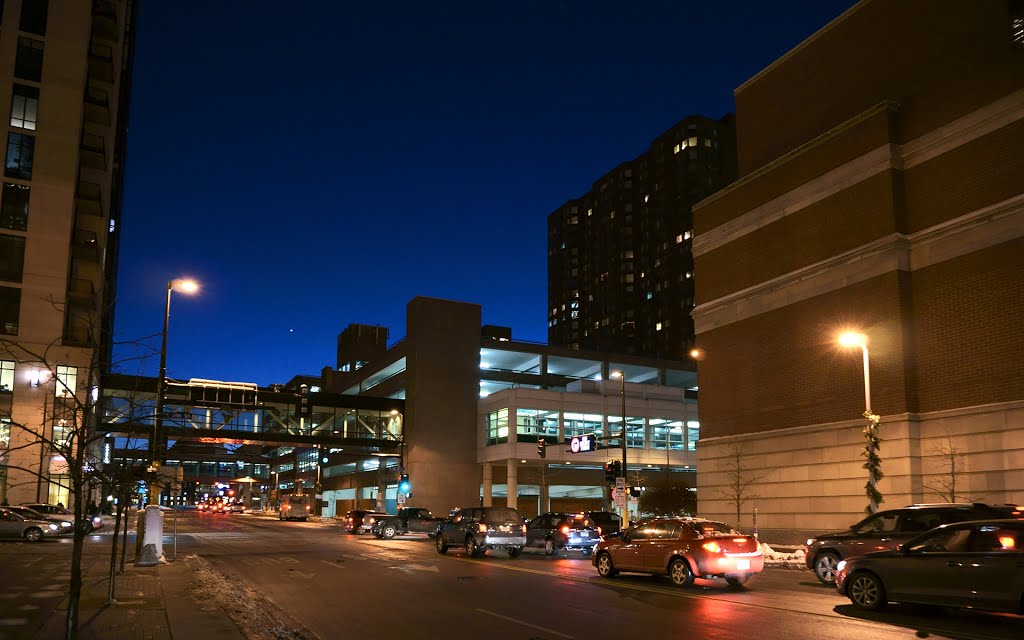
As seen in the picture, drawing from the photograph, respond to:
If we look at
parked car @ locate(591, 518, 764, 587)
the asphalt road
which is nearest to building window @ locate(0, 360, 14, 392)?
the asphalt road

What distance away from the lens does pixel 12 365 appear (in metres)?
52.2

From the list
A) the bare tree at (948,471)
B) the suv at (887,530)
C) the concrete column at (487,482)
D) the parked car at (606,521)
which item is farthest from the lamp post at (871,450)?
the concrete column at (487,482)

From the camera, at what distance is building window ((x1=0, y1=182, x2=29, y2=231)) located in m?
54.6

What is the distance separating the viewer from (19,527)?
35.4m

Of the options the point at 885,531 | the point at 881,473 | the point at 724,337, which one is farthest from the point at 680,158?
the point at 885,531

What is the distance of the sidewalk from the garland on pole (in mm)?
20069

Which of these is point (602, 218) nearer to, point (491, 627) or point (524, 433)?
point (524, 433)

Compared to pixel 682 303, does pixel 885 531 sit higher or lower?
lower

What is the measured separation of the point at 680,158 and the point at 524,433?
86.9 meters

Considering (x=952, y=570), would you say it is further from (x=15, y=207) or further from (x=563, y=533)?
(x=15, y=207)

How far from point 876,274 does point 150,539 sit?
24.9 m

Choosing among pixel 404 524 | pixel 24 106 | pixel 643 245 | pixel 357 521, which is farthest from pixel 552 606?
pixel 643 245

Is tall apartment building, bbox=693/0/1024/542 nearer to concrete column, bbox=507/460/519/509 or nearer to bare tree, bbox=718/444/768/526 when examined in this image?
bare tree, bbox=718/444/768/526

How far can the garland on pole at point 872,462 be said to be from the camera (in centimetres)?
2602
